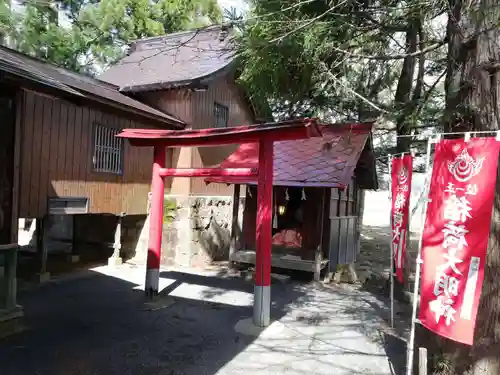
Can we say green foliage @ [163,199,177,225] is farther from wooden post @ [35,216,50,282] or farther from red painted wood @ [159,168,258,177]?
red painted wood @ [159,168,258,177]

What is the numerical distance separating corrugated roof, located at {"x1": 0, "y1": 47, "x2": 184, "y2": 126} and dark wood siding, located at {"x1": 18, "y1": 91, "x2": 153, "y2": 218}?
19.8 inches

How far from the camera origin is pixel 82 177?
930 centimetres

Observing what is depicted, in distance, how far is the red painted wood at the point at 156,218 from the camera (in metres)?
7.45

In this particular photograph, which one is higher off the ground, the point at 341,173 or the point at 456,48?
the point at 456,48

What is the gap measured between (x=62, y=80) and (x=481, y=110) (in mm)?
8003

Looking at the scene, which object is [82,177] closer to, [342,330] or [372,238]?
[342,330]

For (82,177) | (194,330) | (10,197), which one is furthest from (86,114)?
(194,330)

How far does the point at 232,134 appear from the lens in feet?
20.7

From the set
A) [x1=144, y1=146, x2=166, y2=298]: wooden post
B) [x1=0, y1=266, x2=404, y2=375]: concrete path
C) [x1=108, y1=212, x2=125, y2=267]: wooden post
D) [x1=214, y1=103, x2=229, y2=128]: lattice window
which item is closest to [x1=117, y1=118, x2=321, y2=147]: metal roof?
[x1=144, y1=146, x2=166, y2=298]: wooden post

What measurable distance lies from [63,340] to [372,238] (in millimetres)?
19031

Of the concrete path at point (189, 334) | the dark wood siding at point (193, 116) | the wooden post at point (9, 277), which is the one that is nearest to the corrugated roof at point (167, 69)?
the dark wood siding at point (193, 116)

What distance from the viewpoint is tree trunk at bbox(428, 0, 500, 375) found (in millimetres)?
3656

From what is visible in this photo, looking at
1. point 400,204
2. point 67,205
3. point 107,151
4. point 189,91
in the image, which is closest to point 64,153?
point 67,205

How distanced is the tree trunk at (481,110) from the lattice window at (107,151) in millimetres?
7676
